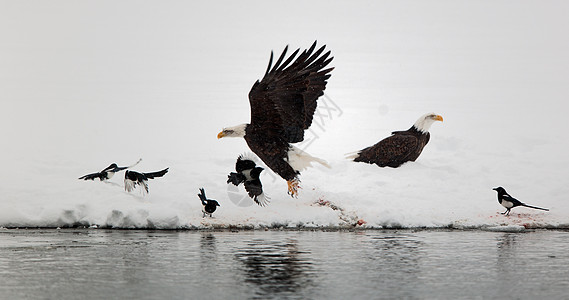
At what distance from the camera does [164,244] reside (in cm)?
991

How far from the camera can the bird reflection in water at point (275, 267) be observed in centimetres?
687

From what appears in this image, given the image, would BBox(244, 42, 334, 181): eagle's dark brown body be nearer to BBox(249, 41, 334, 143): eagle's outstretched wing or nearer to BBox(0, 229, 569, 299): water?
BBox(249, 41, 334, 143): eagle's outstretched wing

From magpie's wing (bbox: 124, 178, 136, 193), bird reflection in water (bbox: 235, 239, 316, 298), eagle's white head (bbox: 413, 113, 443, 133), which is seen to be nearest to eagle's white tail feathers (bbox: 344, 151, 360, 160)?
eagle's white head (bbox: 413, 113, 443, 133)

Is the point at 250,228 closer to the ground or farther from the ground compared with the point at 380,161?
closer to the ground

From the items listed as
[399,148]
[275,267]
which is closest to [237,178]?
[399,148]

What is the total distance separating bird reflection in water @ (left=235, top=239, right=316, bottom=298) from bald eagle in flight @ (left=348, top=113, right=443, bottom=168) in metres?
5.66

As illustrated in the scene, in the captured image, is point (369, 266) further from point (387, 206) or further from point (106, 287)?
point (387, 206)

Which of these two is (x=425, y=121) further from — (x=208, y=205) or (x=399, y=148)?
(x=208, y=205)

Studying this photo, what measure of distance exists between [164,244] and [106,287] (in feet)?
10.0

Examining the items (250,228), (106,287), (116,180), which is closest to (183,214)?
(250,228)

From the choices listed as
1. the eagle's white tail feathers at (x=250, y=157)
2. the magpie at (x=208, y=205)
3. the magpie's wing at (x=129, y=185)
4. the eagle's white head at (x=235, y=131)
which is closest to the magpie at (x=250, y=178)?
the eagle's white tail feathers at (x=250, y=157)

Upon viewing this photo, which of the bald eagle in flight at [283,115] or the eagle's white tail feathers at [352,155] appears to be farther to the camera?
the eagle's white tail feathers at [352,155]

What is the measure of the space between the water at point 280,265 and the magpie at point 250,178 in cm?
164

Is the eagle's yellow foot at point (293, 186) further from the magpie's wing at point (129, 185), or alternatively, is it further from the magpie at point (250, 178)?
the magpie's wing at point (129, 185)
